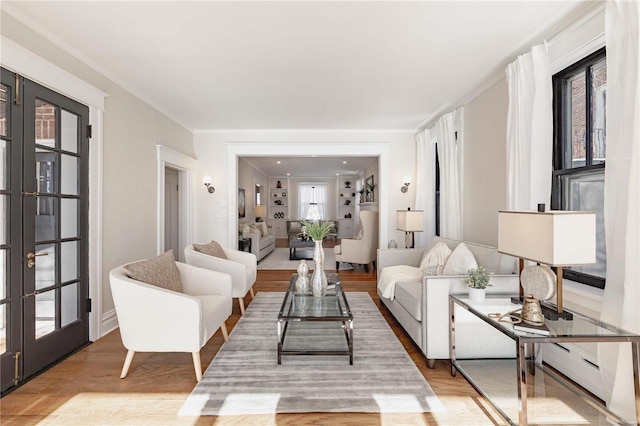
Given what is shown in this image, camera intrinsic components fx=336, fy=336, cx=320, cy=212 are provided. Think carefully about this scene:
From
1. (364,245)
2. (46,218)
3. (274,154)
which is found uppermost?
(274,154)

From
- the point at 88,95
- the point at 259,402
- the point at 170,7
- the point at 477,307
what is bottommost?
the point at 259,402

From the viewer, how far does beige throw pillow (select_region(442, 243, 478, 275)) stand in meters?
2.92

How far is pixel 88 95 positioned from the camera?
9.92 ft

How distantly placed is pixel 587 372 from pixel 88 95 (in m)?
4.49

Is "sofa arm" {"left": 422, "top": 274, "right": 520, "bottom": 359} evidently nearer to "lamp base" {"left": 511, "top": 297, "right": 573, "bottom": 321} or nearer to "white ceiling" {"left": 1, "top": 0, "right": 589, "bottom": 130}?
"lamp base" {"left": 511, "top": 297, "right": 573, "bottom": 321}

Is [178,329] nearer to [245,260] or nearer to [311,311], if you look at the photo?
[311,311]

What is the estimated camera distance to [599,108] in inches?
92.2

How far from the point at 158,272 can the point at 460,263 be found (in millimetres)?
2572

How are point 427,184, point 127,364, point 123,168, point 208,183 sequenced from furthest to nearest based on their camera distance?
point 208,183 < point 427,184 < point 123,168 < point 127,364

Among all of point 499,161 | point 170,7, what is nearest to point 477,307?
point 499,161

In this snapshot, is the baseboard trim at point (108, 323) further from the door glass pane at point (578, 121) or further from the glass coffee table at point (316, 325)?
the door glass pane at point (578, 121)

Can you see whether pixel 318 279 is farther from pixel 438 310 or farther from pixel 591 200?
pixel 591 200

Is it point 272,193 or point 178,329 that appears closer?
point 178,329

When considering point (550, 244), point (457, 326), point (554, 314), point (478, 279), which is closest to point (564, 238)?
point (550, 244)
